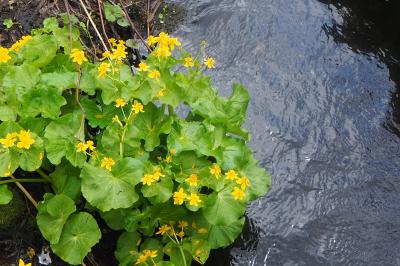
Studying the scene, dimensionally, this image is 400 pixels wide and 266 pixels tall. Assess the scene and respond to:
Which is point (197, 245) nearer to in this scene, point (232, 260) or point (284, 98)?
point (232, 260)

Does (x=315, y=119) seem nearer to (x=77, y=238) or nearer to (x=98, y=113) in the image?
(x=98, y=113)

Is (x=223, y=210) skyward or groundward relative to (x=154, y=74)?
groundward

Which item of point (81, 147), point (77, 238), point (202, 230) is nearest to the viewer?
point (81, 147)

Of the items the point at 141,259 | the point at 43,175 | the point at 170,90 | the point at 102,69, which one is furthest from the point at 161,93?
A: the point at 141,259

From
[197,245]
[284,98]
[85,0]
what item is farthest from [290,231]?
[85,0]

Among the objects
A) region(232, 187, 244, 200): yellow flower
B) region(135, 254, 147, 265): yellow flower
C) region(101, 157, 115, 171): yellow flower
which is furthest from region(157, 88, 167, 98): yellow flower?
region(135, 254, 147, 265): yellow flower

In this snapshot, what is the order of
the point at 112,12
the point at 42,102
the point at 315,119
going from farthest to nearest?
the point at 112,12, the point at 315,119, the point at 42,102
